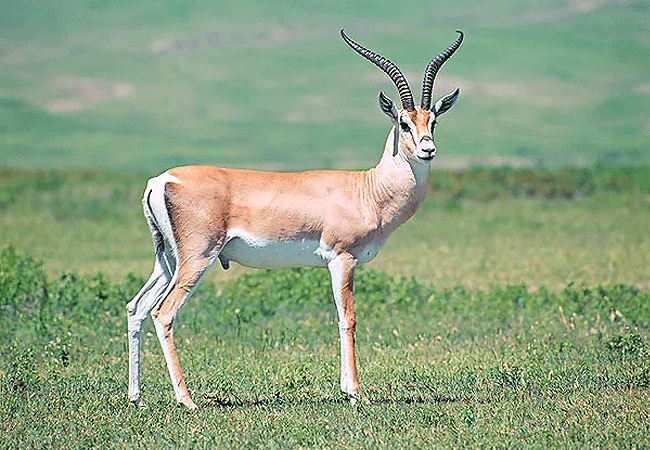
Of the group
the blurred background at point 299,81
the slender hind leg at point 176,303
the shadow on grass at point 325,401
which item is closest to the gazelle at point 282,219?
the slender hind leg at point 176,303

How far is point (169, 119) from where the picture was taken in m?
70.8

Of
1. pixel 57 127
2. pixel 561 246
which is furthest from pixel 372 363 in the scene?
pixel 57 127

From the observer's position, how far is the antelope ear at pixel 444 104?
1093 centimetres

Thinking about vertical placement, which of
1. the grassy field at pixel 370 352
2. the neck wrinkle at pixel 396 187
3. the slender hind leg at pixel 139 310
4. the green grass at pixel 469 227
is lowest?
the green grass at pixel 469 227

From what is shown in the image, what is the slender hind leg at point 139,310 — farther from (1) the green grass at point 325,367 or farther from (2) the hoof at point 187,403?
(2) the hoof at point 187,403

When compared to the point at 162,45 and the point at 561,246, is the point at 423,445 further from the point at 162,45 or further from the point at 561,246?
the point at 162,45

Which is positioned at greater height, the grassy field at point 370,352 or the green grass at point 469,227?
the grassy field at point 370,352

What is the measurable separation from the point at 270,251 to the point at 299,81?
66145 millimetres

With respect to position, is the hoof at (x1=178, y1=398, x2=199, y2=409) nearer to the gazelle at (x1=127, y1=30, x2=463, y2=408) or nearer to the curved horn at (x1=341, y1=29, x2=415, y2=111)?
the gazelle at (x1=127, y1=30, x2=463, y2=408)

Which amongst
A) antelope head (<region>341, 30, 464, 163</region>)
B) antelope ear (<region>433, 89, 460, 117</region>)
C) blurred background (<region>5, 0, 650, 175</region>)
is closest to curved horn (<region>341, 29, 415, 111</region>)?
antelope head (<region>341, 30, 464, 163</region>)

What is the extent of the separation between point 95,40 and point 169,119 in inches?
505

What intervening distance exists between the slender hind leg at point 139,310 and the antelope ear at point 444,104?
2.41 m

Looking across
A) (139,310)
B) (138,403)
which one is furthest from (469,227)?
(138,403)

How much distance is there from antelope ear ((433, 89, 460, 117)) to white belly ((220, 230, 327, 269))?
Answer: 1374 mm
